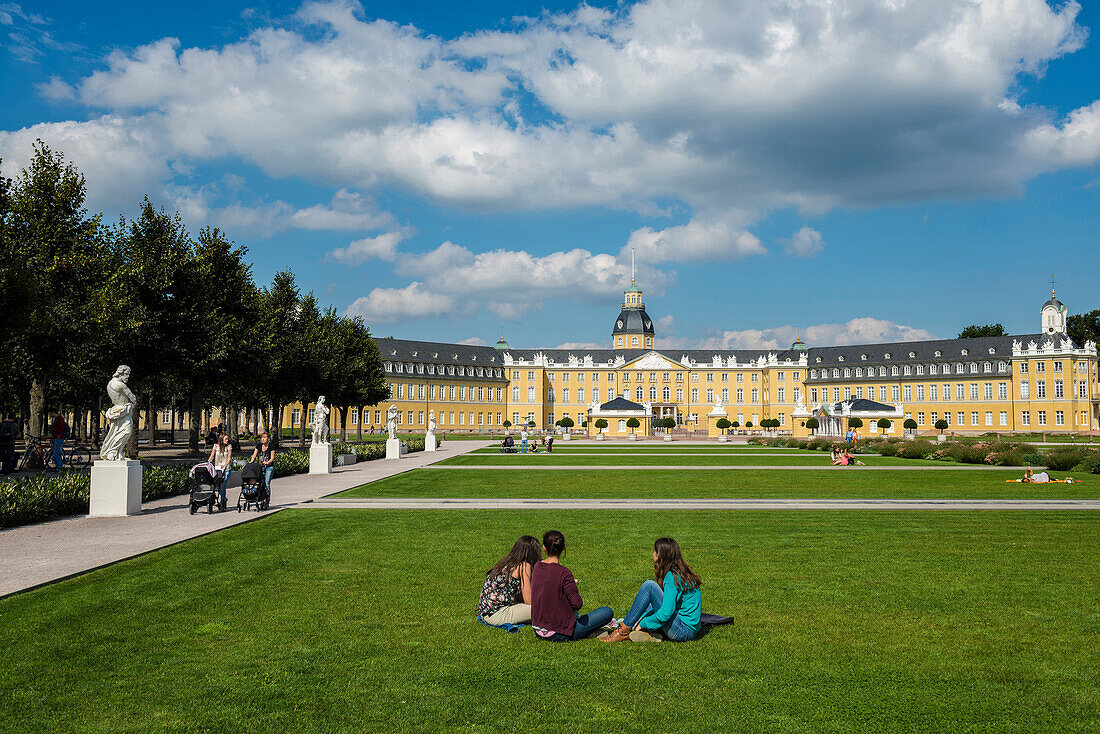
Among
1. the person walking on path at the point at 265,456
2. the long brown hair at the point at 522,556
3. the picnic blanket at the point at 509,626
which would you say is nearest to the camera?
the picnic blanket at the point at 509,626

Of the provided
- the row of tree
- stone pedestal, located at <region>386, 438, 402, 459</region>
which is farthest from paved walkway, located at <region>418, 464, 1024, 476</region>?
the row of tree

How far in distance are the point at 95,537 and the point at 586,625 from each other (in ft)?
31.5

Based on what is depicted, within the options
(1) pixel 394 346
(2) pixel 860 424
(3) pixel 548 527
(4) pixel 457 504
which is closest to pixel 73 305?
(4) pixel 457 504

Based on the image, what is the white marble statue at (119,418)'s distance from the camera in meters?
15.8

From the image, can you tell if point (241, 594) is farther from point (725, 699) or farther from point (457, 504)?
point (457, 504)

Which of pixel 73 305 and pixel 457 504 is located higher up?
pixel 73 305

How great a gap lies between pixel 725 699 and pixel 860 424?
70303 millimetres

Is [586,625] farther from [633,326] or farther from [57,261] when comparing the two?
[633,326]

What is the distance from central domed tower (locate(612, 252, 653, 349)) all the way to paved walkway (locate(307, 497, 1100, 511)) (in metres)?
119

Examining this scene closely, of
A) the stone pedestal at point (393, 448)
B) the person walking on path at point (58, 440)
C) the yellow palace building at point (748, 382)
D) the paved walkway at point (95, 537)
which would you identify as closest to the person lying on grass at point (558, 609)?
the paved walkway at point (95, 537)

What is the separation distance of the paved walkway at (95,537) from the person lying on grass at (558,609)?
611 cm

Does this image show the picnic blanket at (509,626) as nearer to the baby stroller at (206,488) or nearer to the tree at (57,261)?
the baby stroller at (206,488)

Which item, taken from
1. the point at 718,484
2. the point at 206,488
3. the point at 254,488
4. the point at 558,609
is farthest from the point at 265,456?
the point at 718,484

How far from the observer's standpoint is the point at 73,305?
2738cm
